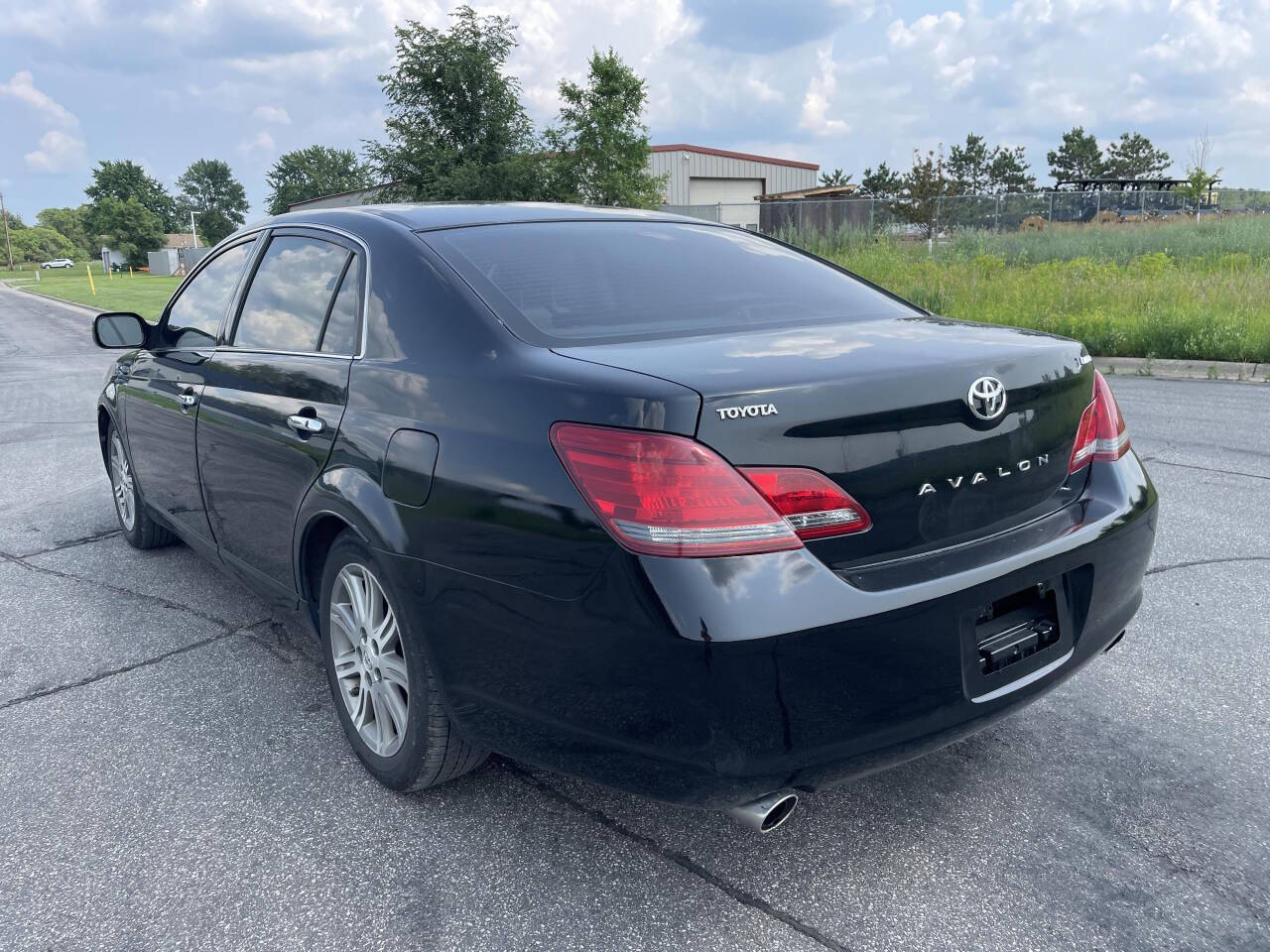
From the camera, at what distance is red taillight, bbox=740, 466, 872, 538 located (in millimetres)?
2004

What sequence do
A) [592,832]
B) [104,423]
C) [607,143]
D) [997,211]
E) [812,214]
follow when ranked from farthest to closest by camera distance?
[607,143], [997,211], [812,214], [104,423], [592,832]

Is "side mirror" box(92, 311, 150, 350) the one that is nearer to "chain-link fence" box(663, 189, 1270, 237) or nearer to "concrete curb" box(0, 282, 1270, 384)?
"concrete curb" box(0, 282, 1270, 384)

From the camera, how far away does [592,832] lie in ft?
8.49

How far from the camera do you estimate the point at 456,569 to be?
2322mm

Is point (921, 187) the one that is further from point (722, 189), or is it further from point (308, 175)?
point (308, 175)

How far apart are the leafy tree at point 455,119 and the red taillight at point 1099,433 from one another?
35629 mm

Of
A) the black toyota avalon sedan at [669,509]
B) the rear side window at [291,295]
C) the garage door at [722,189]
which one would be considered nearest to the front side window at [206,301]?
the rear side window at [291,295]

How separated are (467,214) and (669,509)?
5.52ft

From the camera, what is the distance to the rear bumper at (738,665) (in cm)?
194

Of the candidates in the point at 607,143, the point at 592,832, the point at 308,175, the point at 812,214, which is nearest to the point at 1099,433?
the point at 592,832

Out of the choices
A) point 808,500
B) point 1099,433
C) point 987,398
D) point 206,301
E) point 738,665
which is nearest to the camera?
point 738,665

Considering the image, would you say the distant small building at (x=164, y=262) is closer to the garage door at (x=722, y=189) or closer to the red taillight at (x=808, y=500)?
the garage door at (x=722, y=189)

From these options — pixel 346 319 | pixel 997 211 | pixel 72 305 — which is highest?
pixel 346 319

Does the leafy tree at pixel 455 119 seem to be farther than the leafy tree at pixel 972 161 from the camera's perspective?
No
